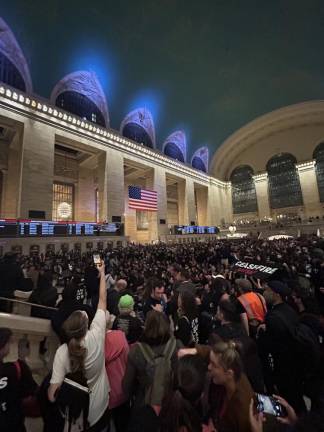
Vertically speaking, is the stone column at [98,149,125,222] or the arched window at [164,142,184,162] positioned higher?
the arched window at [164,142,184,162]

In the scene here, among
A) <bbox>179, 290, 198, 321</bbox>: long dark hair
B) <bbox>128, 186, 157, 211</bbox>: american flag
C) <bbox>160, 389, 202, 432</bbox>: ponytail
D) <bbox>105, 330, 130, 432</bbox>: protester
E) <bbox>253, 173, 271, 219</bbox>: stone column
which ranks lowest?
<bbox>105, 330, 130, 432</bbox>: protester

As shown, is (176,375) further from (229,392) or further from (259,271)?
(259,271)

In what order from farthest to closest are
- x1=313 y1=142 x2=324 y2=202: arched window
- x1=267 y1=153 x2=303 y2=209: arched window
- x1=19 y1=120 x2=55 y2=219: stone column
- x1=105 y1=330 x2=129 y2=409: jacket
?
x1=267 y1=153 x2=303 y2=209: arched window, x1=313 y1=142 x2=324 y2=202: arched window, x1=19 y1=120 x2=55 y2=219: stone column, x1=105 y1=330 x2=129 y2=409: jacket

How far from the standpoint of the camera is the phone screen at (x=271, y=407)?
99 centimetres

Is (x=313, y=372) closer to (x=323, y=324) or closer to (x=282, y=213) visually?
(x=323, y=324)

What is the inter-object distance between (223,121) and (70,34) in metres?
21.8

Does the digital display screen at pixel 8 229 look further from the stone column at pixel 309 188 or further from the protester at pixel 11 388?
the stone column at pixel 309 188

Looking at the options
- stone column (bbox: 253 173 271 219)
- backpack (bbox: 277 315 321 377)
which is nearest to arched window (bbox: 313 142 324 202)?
stone column (bbox: 253 173 271 219)

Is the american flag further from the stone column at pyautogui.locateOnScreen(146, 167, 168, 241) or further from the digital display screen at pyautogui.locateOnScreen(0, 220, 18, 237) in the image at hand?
the digital display screen at pyautogui.locateOnScreen(0, 220, 18, 237)

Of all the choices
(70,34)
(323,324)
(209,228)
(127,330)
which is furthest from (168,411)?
(209,228)

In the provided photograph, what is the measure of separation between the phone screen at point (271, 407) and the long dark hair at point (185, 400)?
12.3 inches

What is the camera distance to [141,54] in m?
17.9

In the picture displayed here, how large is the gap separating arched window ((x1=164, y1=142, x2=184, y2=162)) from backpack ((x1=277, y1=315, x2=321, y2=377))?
2907 cm

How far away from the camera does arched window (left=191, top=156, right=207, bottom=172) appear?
3386 centimetres
